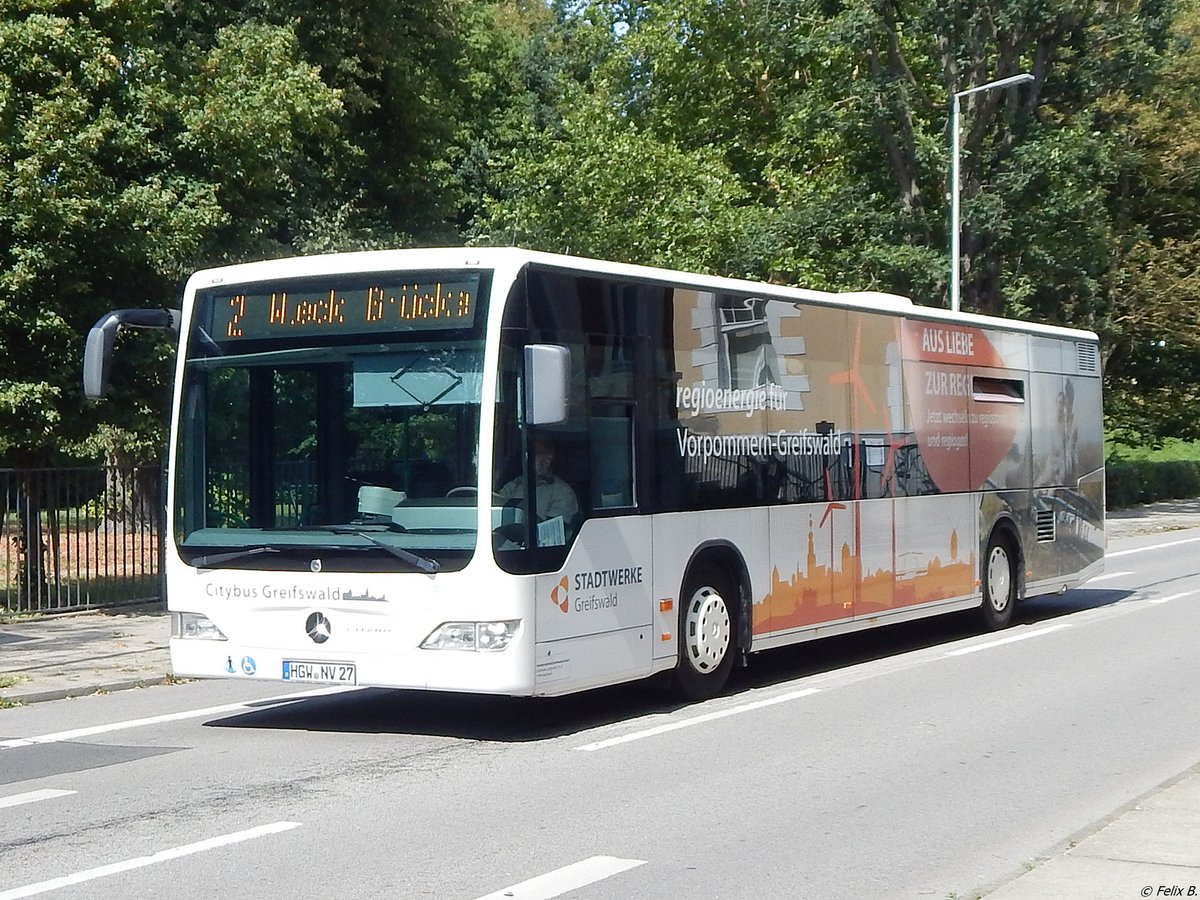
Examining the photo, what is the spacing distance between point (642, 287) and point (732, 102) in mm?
34771

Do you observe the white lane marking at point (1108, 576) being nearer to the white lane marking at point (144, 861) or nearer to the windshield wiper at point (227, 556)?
the windshield wiper at point (227, 556)

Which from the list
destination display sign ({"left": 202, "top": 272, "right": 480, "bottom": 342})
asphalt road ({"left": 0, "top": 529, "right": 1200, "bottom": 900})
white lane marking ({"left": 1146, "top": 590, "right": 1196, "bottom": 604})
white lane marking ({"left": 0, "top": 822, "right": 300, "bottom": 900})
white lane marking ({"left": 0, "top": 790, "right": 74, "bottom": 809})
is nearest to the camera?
white lane marking ({"left": 0, "top": 822, "right": 300, "bottom": 900})

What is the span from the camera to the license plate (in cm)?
998

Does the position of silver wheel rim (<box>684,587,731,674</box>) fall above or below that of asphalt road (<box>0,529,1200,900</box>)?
above

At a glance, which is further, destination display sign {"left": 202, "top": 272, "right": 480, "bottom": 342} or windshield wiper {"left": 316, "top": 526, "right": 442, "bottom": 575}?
destination display sign {"left": 202, "top": 272, "right": 480, "bottom": 342}

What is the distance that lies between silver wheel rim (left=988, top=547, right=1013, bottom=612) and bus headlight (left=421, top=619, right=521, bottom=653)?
793cm

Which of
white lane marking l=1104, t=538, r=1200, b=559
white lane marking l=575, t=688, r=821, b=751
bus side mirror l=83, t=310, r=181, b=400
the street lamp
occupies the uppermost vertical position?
the street lamp

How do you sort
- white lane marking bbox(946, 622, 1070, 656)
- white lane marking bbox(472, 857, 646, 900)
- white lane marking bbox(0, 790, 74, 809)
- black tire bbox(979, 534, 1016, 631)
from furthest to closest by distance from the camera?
1. black tire bbox(979, 534, 1016, 631)
2. white lane marking bbox(946, 622, 1070, 656)
3. white lane marking bbox(0, 790, 74, 809)
4. white lane marking bbox(472, 857, 646, 900)

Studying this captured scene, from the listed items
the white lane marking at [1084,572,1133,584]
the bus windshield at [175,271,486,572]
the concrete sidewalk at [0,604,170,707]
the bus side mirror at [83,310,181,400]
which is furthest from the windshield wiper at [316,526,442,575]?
the white lane marking at [1084,572,1133,584]

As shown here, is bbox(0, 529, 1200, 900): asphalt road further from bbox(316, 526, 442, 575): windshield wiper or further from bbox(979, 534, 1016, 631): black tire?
bbox(979, 534, 1016, 631): black tire

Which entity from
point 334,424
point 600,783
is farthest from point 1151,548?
point 600,783

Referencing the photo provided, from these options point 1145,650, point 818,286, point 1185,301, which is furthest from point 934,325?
point 1185,301

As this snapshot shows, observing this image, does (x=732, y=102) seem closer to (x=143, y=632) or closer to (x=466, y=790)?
(x=143, y=632)

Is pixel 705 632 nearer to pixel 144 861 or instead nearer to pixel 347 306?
pixel 347 306
